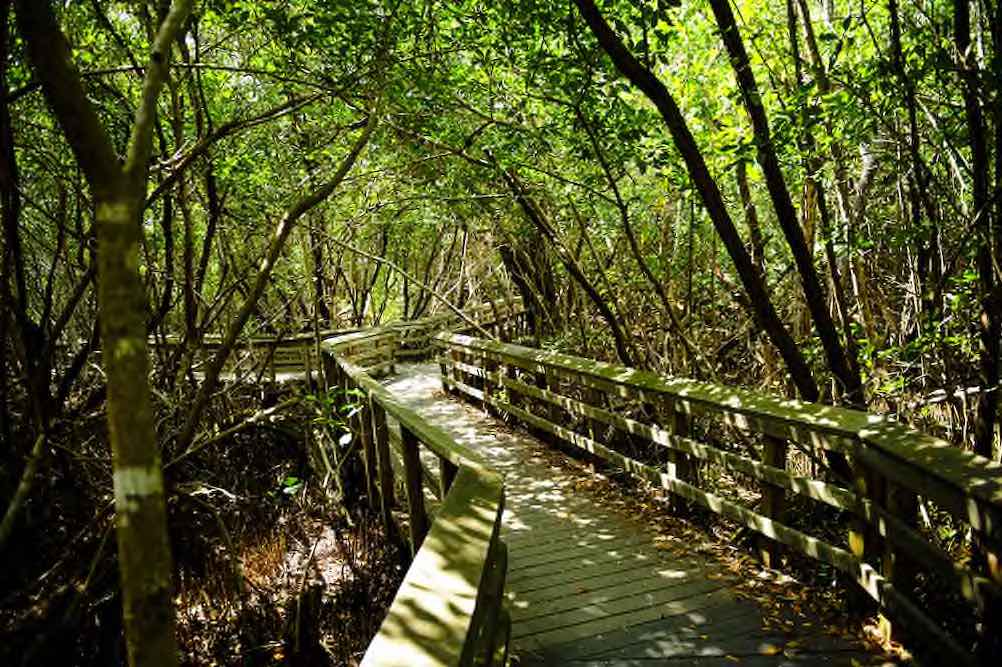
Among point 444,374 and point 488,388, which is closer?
point 488,388

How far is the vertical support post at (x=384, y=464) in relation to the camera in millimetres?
5387

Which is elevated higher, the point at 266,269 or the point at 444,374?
the point at 266,269

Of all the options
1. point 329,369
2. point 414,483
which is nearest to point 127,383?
point 414,483

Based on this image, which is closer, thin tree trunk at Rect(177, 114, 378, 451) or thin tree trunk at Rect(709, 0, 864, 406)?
thin tree trunk at Rect(177, 114, 378, 451)

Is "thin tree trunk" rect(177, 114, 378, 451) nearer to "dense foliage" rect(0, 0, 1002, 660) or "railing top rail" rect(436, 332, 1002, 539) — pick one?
"dense foliage" rect(0, 0, 1002, 660)

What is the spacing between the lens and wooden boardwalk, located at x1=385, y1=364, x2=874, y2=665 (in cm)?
335

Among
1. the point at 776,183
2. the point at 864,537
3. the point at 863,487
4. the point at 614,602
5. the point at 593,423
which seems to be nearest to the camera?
the point at 863,487

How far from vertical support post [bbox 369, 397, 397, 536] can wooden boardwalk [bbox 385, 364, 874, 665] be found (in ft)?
3.12

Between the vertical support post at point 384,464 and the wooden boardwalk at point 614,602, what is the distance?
0.95m

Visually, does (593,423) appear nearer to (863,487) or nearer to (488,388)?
(863,487)

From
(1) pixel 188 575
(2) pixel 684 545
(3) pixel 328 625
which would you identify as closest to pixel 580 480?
(2) pixel 684 545

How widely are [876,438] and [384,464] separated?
3.53 m

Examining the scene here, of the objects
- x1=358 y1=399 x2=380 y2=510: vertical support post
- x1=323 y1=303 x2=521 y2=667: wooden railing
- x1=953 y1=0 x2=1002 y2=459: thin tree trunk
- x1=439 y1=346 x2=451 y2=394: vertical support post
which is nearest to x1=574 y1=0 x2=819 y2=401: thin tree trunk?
x1=953 y1=0 x2=1002 y2=459: thin tree trunk

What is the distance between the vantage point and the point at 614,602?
12.9 ft
